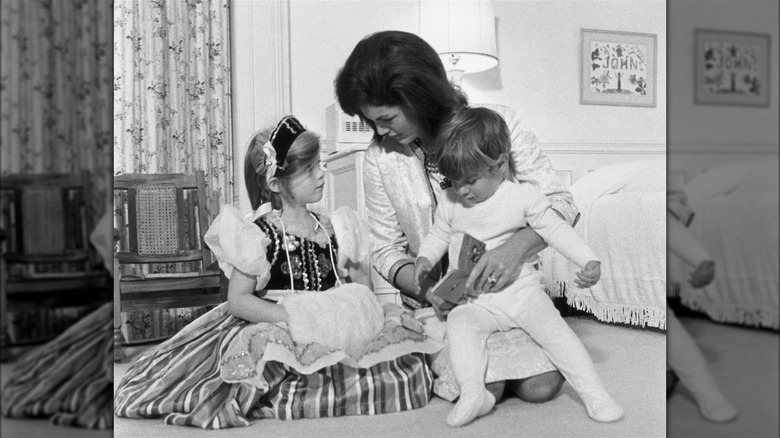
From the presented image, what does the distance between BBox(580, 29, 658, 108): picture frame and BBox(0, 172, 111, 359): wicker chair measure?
177cm

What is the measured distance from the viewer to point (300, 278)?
4.33ft

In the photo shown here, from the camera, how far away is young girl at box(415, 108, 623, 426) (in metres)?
1.18

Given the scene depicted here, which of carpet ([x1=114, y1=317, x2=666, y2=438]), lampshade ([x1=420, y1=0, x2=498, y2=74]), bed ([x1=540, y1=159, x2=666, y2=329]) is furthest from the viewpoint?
bed ([x1=540, y1=159, x2=666, y2=329])

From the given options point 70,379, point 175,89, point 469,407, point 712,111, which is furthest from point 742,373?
point 175,89

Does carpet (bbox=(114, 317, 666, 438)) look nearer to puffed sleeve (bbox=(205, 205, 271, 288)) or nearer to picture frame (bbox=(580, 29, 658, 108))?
puffed sleeve (bbox=(205, 205, 271, 288))

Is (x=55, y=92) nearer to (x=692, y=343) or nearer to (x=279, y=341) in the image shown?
(x=692, y=343)

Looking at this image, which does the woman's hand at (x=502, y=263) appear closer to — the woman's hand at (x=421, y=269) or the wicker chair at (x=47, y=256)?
the woman's hand at (x=421, y=269)

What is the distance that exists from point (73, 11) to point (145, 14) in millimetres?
1392

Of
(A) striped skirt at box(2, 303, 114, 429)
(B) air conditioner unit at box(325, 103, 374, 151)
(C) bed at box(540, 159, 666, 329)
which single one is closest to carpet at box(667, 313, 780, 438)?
(A) striped skirt at box(2, 303, 114, 429)

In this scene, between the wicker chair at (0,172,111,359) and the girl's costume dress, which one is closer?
the wicker chair at (0,172,111,359)

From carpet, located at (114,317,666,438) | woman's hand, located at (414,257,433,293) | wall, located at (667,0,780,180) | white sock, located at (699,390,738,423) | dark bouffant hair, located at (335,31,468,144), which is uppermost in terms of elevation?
dark bouffant hair, located at (335,31,468,144)

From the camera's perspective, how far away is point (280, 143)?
1.30m

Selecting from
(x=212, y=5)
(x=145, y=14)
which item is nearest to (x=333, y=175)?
(x=212, y=5)

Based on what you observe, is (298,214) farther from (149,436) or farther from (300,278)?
(149,436)
